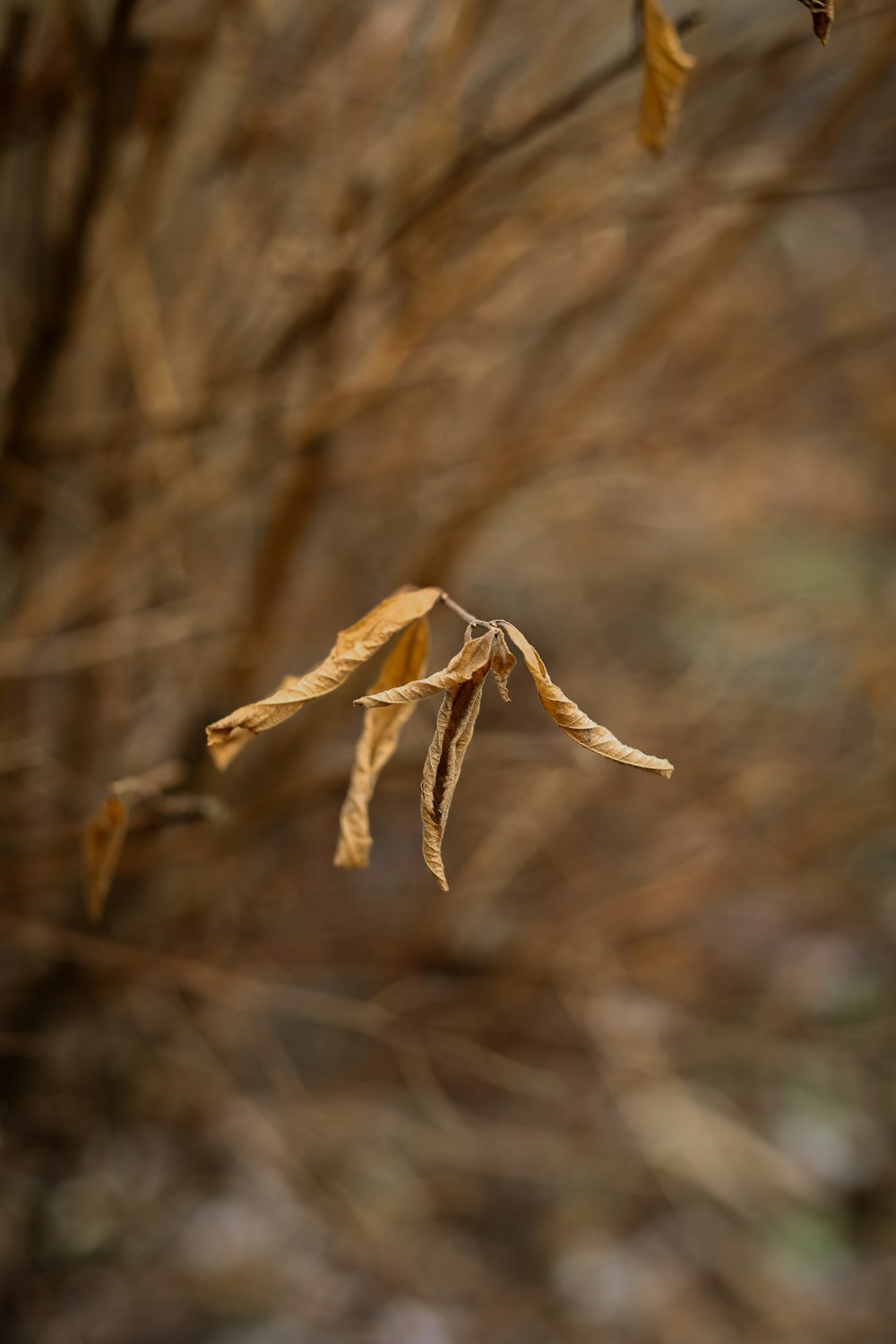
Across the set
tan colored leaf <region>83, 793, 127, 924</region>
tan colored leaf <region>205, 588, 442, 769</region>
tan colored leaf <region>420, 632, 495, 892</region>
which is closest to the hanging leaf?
tan colored leaf <region>83, 793, 127, 924</region>

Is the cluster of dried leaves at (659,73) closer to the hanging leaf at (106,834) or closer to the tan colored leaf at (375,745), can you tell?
the tan colored leaf at (375,745)

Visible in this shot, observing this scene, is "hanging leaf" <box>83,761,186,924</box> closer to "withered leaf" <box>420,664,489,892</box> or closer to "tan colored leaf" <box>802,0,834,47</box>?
"withered leaf" <box>420,664,489,892</box>

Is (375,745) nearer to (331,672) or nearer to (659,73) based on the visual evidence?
(331,672)

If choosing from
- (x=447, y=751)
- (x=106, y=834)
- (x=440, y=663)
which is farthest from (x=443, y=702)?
(x=440, y=663)

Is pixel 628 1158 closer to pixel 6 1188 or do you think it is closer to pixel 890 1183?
pixel 890 1183

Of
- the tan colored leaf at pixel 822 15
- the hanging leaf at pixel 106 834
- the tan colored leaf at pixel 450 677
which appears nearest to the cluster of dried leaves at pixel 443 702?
the tan colored leaf at pixel 450 677

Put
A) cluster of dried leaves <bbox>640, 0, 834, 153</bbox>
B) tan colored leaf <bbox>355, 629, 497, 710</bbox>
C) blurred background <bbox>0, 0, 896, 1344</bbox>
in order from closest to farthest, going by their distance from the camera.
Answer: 1. tan colored leaf <bbox>355, 629, 497, 710</bbox>
2. cluster of dried leaves <bbox>640, 0, 834, 153</bbox>
3. blurred background <bbox>0, 0, 896, 1344</bbox>
